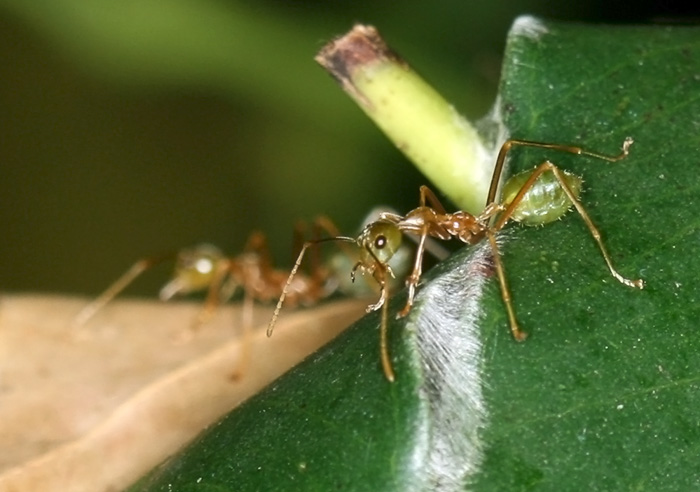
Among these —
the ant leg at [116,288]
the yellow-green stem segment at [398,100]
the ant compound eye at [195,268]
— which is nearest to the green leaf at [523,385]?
the yellow-green stem segment at [398,100]

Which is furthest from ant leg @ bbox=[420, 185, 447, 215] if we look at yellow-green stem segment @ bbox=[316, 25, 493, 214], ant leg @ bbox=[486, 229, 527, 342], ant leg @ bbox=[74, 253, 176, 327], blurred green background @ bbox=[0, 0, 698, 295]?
blurred green background @ bbox=[0, 0, 698, 295]

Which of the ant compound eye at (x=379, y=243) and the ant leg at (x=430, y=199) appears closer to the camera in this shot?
the ant compound eye at (x=379, y=243)

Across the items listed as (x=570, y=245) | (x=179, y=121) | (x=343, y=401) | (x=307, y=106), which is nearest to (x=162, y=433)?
(x=343, y=401)

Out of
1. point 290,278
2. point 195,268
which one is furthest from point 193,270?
point 290,278

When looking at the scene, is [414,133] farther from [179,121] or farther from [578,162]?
[179,121]

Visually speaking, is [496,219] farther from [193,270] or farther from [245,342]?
[193,270]

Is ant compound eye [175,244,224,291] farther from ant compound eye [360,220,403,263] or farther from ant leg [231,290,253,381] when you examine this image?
ant compound eye [360,220,403,263]

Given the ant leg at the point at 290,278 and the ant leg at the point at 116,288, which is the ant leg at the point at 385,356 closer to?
the ant leg at the point at 290,278

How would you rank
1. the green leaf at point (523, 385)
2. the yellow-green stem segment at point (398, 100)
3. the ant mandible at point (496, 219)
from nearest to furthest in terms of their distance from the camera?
the green leaf at point (523, 385) → the ant mandible at point (496, 219) → the yellow-green stem segment at point (398, 100)
